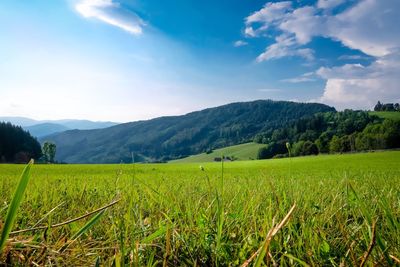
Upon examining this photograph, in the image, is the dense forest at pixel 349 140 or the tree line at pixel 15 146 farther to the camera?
the tree line at pixel 15 146

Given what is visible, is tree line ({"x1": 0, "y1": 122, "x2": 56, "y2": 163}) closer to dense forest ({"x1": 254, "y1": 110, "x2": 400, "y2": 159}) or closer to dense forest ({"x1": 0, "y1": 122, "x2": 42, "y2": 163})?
dense forest ({"x1": 0, "y1": 122, "x2": 42, "y2": 163})

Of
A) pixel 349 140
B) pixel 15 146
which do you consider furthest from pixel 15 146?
pixel 349 140

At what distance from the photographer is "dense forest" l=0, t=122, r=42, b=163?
424ft

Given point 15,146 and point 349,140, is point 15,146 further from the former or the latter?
point 349,140

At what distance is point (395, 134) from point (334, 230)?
14285 cm

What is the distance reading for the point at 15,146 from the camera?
13212 cm

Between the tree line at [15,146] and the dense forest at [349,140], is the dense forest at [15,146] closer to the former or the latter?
the tree line at [15,146]

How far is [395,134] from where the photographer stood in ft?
407

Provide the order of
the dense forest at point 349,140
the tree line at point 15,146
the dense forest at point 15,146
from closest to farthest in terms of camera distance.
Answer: the dense forest at point 349,140 → the tree line at point 15,146 → the dense forest at point 15,146

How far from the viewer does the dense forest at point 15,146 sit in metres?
129

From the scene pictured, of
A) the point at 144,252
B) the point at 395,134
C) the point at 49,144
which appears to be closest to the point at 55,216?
the point at 144,252

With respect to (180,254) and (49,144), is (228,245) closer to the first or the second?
(180,254)

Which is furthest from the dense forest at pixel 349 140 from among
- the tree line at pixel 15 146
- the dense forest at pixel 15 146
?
the dense forest at pixel 15 146

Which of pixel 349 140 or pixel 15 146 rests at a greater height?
pixel 15 146
